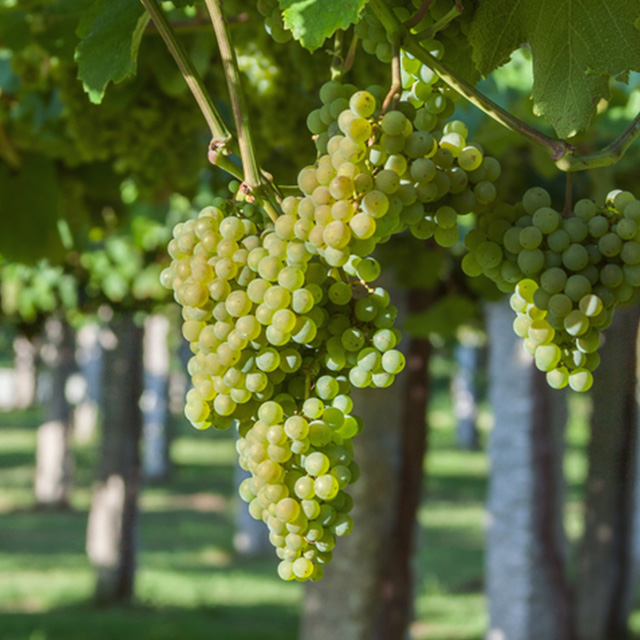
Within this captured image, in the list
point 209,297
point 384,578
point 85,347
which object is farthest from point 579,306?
point 85,347

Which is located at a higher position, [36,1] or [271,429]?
[36,1]

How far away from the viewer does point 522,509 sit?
469cm

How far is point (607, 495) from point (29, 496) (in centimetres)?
1149

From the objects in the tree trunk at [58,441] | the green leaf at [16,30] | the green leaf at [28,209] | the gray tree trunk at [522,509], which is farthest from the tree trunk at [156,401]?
the green leaf at [16,30]

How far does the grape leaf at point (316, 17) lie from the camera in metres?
0.80

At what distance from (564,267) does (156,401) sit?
51.9 ft

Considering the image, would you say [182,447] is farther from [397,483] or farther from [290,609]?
[397,483]

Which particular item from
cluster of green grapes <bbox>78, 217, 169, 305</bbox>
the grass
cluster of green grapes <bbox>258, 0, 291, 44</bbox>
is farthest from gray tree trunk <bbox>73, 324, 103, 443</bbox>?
cluster of green grapes <bbox>258, 0, 291, 44</bbox>

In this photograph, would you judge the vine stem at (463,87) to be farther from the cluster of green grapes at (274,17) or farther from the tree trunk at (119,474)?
the tree trunk at (119,474)

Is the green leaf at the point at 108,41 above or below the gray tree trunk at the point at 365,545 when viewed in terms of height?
above

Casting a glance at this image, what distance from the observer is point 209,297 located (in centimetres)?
83

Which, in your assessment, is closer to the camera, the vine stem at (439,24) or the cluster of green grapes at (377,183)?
the cluster of green grapes at (377,183)

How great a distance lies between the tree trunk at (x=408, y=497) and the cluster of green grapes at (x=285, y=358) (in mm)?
2949

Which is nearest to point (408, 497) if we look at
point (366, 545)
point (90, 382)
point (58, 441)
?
point (366, 545)
